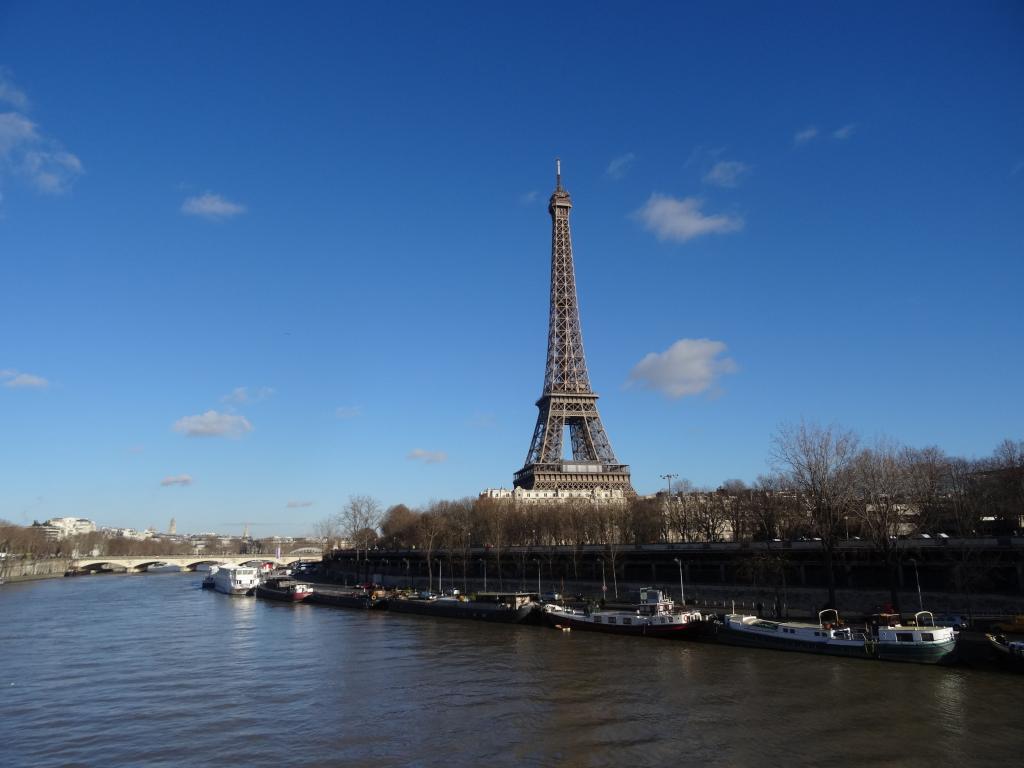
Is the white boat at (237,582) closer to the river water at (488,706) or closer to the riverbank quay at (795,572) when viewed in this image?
the riverbank quay at (795,572)

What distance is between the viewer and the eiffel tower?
128250 millimetres

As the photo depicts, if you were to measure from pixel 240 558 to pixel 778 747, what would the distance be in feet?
576

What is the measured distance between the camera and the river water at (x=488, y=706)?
25953 millimetres

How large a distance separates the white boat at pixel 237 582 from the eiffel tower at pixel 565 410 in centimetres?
4858

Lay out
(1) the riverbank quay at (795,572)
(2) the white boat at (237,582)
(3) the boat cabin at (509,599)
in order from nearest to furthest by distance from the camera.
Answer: (1) the riverbank quay at (795,572) < (3) the boat cabin at (509,599) < (2) the white boat at (237,582)

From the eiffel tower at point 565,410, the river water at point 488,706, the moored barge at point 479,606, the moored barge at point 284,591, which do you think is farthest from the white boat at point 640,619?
the eiffel tower at point 565,410

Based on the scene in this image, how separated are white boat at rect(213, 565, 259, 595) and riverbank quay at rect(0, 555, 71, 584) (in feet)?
165

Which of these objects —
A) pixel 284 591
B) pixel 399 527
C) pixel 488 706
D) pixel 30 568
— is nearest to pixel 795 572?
pixel 488 706

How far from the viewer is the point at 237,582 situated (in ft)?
341

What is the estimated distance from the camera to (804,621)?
48844 millimetres

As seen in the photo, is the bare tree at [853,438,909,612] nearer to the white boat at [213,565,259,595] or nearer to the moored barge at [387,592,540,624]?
the moored barge at [387,592,540,624]

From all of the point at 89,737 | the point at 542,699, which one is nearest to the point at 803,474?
the point at 542,699

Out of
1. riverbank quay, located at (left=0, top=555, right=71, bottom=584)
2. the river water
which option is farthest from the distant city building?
riverbank quay, located at (left=0, top=555, right=71, bottom=584)

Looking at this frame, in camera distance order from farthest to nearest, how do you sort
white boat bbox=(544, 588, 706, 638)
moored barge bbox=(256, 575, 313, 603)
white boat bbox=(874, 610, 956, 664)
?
1. moored barge bbox=(256, 575, 313, 603)
2. white boat bbox=(544, 588, 706, 638)
3. white boat bbox=(874, 610, 956, 664)
